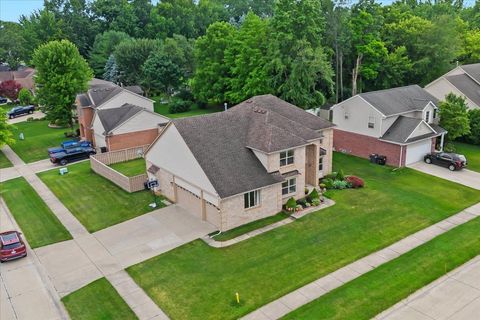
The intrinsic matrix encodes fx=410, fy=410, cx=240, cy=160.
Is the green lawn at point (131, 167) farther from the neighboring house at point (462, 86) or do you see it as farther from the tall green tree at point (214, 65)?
the neighboring house at point (462, 86)

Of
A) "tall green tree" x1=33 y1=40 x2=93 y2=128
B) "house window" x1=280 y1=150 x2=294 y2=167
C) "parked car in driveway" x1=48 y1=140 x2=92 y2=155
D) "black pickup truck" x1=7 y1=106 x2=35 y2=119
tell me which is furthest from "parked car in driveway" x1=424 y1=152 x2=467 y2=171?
"black pickup truck" x1=7 y1=106 x2=35 y2=119

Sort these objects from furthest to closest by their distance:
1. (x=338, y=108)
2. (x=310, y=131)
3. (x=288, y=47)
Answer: (x=288, y=47)
(x=338, y=108)
(x=310, y=131)

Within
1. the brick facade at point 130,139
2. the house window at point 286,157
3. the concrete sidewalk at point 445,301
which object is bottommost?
the concrete sidewalk at point 445,301

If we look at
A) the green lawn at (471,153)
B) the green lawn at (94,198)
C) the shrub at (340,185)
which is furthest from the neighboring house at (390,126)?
the green lawn at (94,198)

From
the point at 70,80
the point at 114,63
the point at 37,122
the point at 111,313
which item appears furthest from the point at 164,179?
the point at 114,63

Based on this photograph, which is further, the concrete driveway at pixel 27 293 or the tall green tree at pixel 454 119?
the tall green tree at pixel 454 119

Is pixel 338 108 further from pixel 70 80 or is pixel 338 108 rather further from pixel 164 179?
pixel 70 80

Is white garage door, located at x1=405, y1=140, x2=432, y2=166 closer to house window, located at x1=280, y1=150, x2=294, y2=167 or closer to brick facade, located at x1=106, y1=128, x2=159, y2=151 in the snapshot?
house window, located at x1=280, y1=150, x2=294, y2=167
